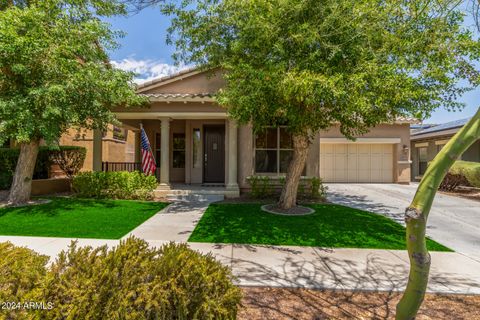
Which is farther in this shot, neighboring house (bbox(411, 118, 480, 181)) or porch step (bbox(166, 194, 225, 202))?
neighboring house (bbox(411, 118, 480, 181))

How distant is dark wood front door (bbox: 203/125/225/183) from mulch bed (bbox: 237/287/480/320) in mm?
9544

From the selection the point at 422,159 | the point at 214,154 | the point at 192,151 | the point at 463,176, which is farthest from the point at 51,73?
the point at 422,159

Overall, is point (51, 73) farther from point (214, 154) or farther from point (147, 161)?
point (214, 154)

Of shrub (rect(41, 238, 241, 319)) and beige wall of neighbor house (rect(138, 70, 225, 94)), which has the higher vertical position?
beige wall of neighbor house (rect(138, 70, 225, 94))

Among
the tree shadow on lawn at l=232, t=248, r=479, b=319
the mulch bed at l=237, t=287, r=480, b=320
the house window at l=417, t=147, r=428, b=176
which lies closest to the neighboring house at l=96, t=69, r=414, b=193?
the house window at l=417, t=147, r=428, b=176

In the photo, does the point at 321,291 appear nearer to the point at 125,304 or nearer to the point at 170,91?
the point at 125,304

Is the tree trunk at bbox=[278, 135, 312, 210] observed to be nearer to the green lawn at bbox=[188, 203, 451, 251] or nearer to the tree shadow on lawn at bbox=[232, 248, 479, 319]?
the green lawn at bbox=[188, 203, 451, 251]

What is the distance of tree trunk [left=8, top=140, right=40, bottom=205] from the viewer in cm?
838

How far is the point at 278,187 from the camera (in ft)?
34.6

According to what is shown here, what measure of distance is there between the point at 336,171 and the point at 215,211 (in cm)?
1011

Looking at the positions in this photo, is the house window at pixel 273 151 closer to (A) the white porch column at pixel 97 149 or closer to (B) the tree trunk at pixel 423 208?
(A) the white porch column at pixel 97 149

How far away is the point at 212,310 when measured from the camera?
7.20ft

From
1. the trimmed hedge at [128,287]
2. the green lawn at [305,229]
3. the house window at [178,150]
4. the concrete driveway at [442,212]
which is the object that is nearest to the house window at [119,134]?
the house window at [178,150]

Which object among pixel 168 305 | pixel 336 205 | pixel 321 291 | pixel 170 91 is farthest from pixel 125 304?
pixel 170 91
